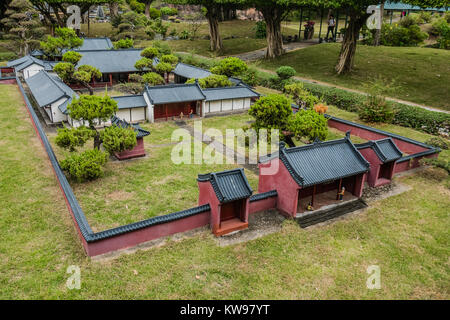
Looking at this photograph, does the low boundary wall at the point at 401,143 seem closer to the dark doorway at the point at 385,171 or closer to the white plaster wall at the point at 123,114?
the dark doorway at the point at 385,171

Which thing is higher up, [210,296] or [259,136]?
[259,136]

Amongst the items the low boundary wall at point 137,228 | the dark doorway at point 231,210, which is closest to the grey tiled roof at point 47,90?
the low boundary wall at point 137,228

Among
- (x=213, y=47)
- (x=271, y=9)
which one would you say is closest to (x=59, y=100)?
(x=271, y=9)

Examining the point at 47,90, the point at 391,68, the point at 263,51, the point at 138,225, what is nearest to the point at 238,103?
the point at 47,90

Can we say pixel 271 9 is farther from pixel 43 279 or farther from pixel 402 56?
pixel 43 279

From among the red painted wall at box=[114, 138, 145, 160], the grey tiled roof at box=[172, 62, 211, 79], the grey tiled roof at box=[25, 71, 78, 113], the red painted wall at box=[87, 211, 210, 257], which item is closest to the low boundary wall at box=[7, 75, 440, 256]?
the red painted wall at box=[87, 211, 210, 257]

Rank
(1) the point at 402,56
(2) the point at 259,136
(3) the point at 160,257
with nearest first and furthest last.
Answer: (3) the point at 160,257 → (2) the point at 259,136 → (1) the point at 402,56
